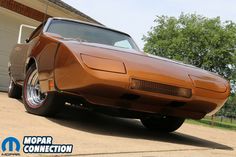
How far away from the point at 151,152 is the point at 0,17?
841 cm

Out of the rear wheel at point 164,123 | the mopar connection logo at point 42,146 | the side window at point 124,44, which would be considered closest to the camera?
the mopar connection logo at point 42,146

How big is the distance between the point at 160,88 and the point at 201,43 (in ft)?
115

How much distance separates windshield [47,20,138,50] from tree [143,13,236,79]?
29987 millimetres

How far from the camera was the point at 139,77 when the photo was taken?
13.0 ft

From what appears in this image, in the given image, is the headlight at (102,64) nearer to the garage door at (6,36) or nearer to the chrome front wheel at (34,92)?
the chrome front wheel at (34,92)

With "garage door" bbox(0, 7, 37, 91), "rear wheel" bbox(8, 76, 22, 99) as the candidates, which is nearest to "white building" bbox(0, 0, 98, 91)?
"garage door" bbox(0, 7, 37, 91)

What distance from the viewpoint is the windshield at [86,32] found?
5.18 meters

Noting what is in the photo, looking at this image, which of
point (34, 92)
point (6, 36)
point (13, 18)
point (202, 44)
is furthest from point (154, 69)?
point (202, 44)

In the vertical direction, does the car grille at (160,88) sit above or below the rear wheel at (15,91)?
above

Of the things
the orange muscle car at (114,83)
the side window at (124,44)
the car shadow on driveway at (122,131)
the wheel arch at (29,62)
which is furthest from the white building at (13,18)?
the orange muscle car at (114,83)

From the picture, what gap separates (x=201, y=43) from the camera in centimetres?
3800

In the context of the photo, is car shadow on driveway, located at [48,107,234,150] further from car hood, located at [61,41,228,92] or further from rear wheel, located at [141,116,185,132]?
car hood, located at [61,41,228,92]

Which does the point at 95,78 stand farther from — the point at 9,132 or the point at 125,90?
the point at 9,132

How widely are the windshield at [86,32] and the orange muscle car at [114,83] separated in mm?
356
